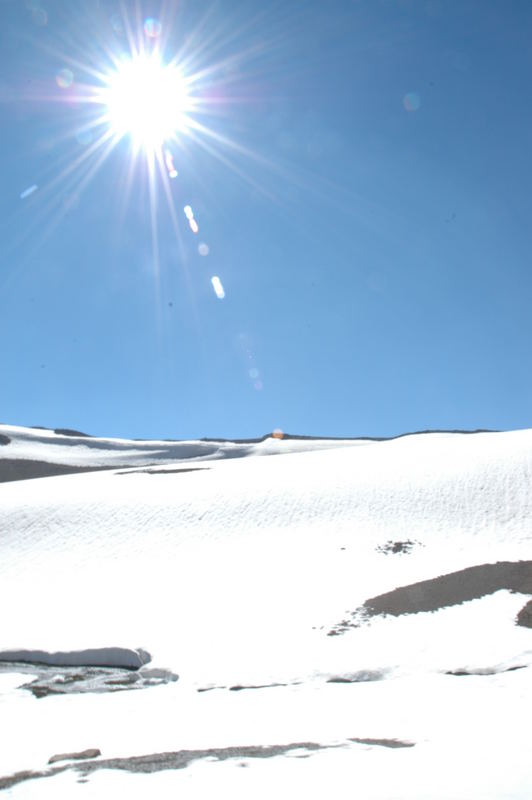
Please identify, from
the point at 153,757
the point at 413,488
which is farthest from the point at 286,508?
the point at 153,757

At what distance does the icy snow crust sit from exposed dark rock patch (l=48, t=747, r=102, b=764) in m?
0.17

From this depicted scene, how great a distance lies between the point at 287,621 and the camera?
660 inches

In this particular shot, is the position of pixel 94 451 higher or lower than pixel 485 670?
higher

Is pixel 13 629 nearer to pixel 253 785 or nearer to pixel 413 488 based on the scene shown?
pixel 253 785

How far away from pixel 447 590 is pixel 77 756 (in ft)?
41.2

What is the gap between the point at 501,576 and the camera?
18125mm

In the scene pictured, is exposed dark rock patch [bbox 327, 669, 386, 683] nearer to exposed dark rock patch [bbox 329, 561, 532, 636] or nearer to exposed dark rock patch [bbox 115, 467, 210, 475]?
exposed dark rock patch [bbox 329, 561, 532, 636]

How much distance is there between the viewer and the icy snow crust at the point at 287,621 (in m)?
6.43

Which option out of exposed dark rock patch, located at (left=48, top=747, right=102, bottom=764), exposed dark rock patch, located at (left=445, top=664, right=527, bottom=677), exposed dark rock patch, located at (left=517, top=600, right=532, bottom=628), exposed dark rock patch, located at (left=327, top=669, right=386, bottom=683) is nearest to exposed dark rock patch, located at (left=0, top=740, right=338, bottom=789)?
exposed dark rock patch, located at (left=48, top=747, right=102, bottom=764)


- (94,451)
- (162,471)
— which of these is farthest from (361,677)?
(94,451)

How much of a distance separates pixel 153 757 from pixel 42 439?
8341cm

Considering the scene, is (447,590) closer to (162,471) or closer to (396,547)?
(396,547)

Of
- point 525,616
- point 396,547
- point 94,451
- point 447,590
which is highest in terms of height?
point 94,451

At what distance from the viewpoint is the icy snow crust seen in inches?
253
